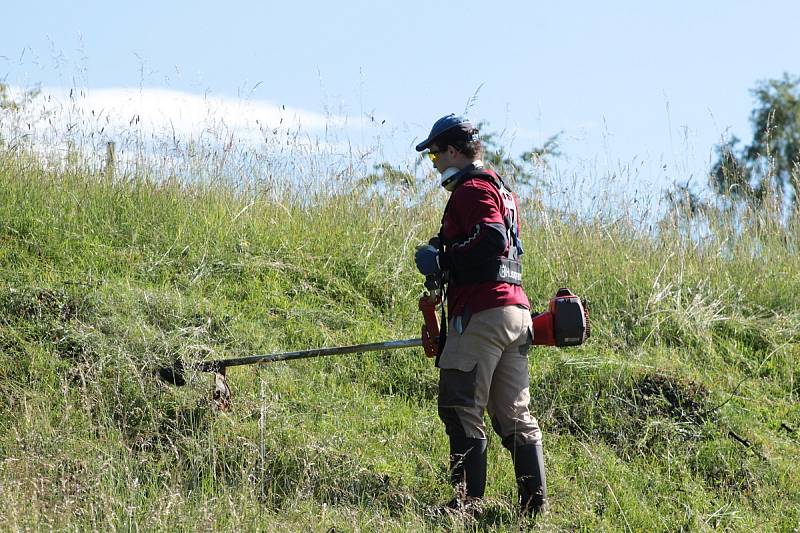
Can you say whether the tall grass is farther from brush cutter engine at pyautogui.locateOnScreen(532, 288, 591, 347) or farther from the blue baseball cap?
the blue baseball cap

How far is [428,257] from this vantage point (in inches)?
184

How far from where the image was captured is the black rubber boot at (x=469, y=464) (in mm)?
4711

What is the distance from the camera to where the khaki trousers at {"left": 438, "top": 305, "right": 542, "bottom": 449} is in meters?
4.64

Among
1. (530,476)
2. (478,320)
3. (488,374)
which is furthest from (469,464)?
(478,320)

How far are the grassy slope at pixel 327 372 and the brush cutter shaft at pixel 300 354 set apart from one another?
192 millimetres

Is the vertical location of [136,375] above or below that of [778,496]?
above

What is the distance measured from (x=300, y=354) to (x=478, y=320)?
127 centimetres

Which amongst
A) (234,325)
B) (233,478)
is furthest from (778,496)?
(234,325)

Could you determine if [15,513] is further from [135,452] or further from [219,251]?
[219,251]

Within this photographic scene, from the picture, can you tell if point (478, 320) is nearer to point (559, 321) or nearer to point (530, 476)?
point (559, 321)

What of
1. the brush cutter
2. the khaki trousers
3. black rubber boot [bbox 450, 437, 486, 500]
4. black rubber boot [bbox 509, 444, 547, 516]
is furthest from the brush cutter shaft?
black rubber boot [bbox 509, 444, 547, 516]

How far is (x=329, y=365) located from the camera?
251 inches

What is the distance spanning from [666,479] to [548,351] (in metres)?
1.48

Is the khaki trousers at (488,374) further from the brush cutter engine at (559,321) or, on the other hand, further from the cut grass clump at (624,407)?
the cut grass clump at (624,407)
